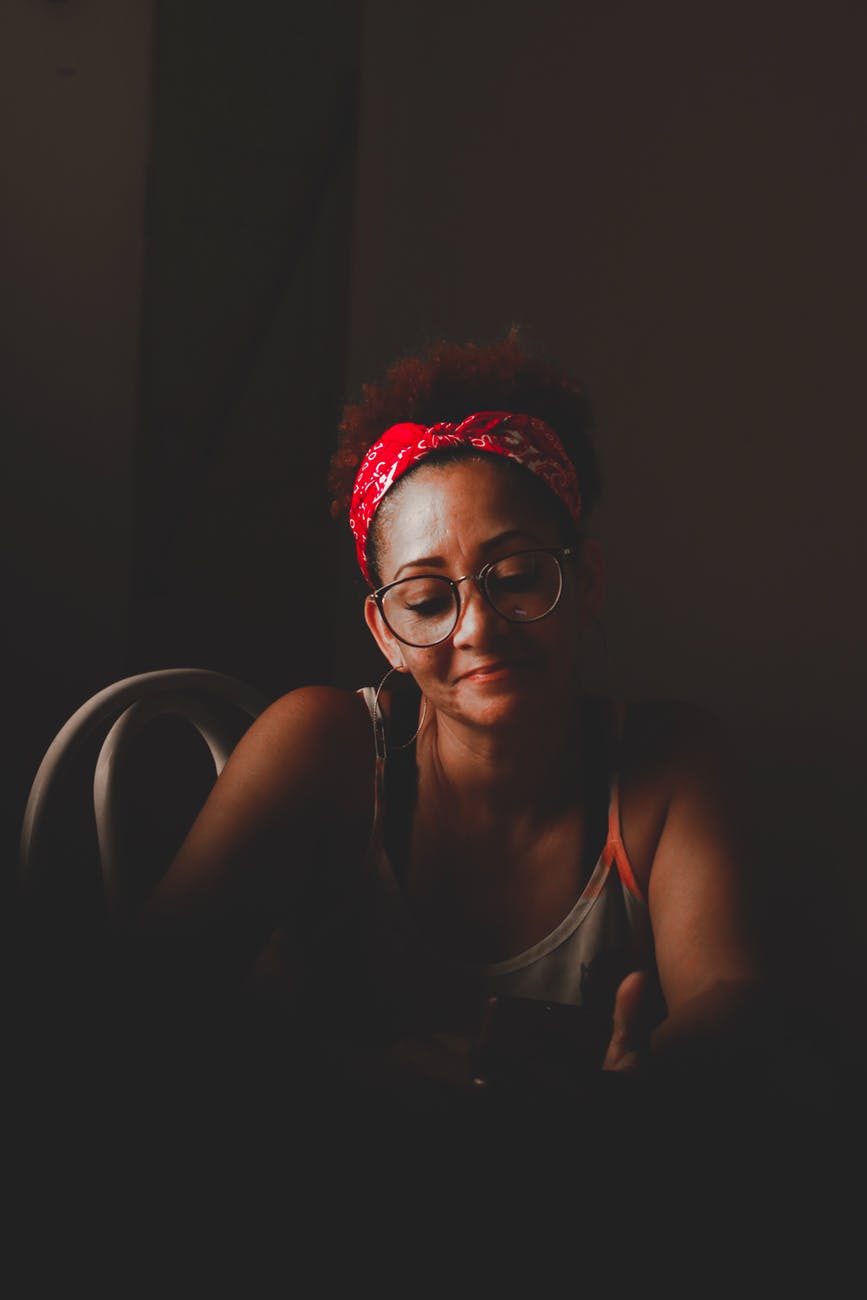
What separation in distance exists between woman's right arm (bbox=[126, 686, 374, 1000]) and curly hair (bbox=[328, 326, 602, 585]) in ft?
1.09

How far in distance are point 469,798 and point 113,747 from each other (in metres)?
0.39

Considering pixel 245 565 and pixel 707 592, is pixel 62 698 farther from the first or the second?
pixel 707 592

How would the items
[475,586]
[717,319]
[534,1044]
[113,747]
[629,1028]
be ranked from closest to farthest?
[534,1044] < [629,1028] < [475,586] < [113,747] < [717,319]

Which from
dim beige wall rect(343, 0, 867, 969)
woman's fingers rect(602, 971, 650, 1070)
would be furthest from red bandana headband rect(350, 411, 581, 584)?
dim beige wall rect(343, 0, 867, 969)

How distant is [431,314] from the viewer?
226cm

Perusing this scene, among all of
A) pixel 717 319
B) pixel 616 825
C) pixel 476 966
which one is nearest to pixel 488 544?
pixel 616 825

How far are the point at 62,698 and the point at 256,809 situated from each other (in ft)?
4.66

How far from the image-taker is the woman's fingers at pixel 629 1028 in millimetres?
850

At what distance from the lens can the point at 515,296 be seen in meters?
2.12

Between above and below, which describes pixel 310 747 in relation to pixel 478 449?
below

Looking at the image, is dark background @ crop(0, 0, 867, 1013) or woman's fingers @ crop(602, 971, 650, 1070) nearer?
woman's fingers @ crop(602, 971, 650, 1070)

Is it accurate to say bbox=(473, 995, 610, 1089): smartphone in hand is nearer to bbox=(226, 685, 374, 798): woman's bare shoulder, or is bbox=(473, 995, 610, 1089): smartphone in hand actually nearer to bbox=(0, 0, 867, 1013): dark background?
bbox=(226, 685, 374, 798): woman's bare shoulder

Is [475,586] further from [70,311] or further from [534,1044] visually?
[70,311]

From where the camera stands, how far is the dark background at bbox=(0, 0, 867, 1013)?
1800 mm
